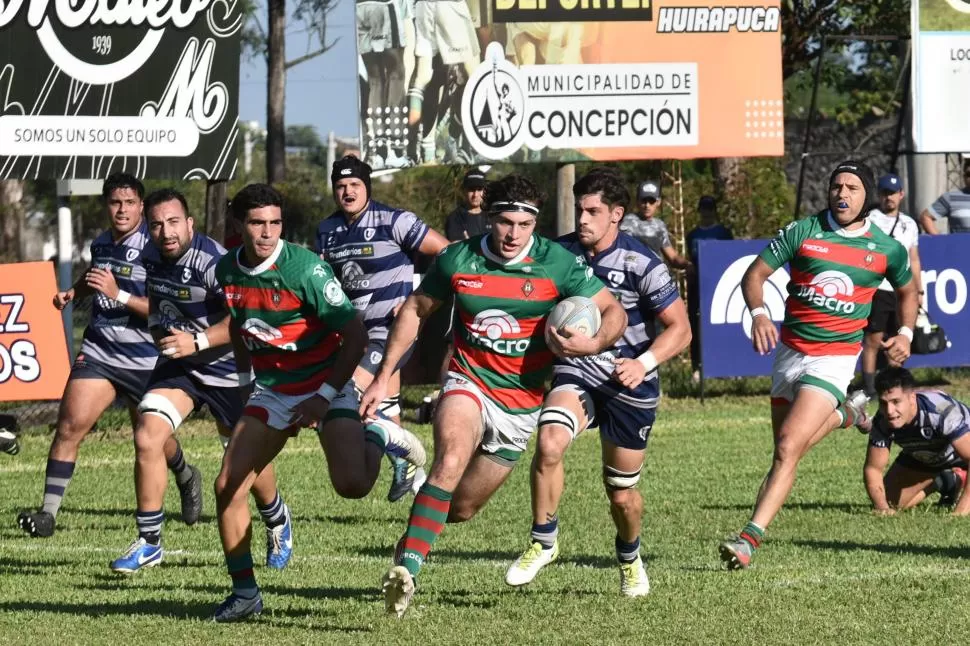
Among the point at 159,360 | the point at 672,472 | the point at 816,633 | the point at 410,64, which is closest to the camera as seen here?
the point at 816,633

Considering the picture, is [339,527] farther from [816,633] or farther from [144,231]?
[816,633]

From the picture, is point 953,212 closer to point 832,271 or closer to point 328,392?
point 832,271

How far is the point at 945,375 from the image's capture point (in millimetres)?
20156

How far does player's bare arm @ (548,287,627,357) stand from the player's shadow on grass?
2861mm

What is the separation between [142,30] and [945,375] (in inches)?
382

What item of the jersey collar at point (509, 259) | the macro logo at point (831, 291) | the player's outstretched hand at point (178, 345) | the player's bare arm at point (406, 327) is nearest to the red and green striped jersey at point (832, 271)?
the macro logo at point (831, 291)

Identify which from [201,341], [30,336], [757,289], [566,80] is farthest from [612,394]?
[566,80]

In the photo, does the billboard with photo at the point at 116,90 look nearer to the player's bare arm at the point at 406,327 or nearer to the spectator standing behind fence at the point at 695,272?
the spectator standing behind fence at the point at 695,272

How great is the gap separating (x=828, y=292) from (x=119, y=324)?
4.30 metres

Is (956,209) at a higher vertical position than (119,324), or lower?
higher

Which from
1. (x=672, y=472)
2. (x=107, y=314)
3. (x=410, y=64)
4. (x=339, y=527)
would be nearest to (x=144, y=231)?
(x=107, y=314)

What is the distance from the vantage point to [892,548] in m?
10.5

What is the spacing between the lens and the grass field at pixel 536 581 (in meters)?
7.99

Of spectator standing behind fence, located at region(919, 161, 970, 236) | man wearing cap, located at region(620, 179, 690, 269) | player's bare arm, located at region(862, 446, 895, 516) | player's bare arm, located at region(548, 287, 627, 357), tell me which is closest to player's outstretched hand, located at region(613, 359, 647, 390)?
player's bare arm, located at region(548, 287, 627, 357)
